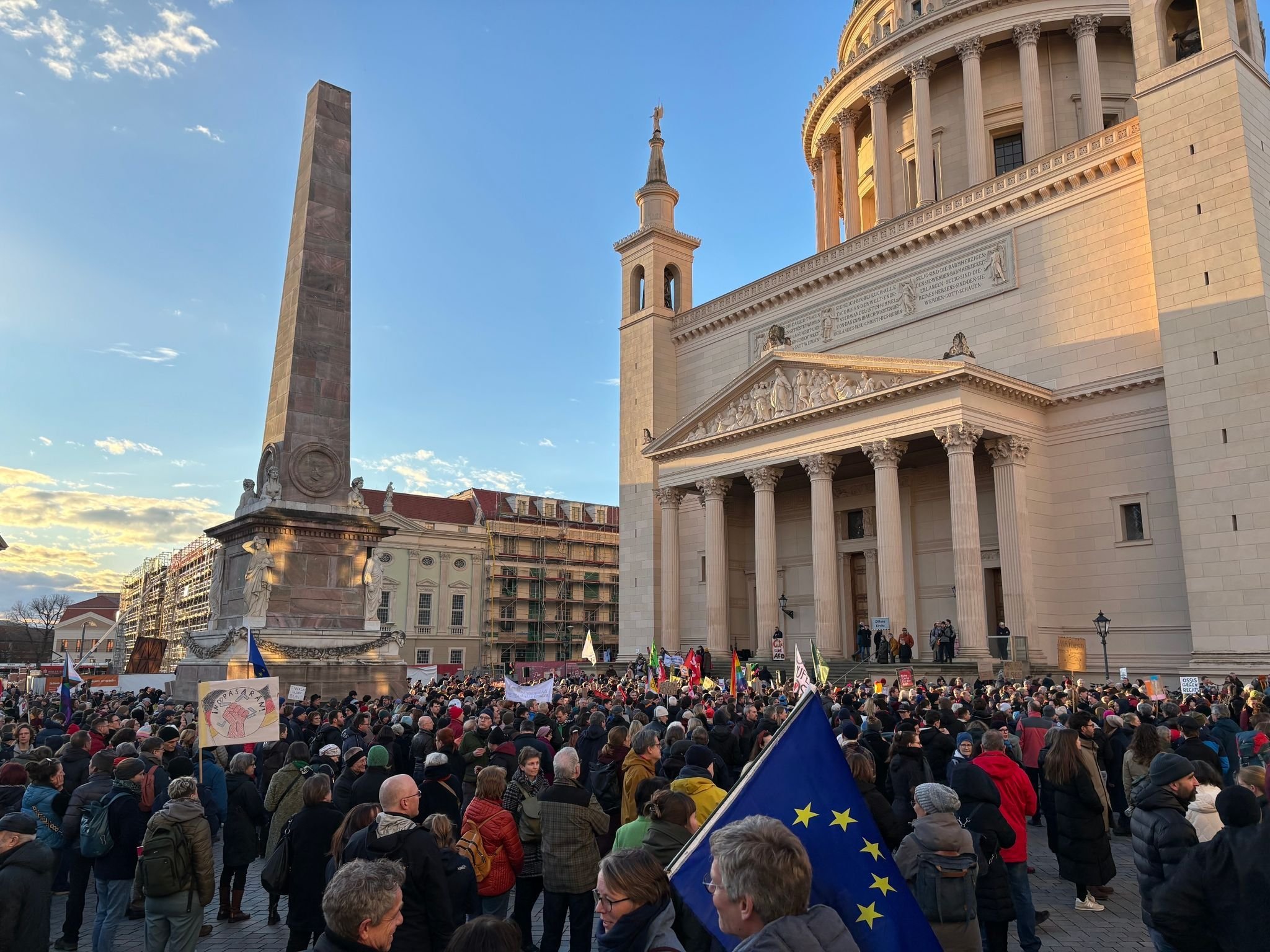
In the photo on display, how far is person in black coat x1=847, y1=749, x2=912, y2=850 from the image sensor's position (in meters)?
6.72

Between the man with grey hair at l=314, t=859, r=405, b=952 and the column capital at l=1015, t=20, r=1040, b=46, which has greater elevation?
the column capital at l=1015, t=20, r=1040, b=46

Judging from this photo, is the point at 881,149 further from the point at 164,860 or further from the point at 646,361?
the point at 164,860

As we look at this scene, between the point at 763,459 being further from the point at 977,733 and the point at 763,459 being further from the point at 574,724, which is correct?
the point at 977,733

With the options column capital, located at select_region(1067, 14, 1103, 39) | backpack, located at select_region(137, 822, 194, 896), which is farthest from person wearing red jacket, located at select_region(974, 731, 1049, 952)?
column capital, located at select_region(1067, 14, 1103, 39)

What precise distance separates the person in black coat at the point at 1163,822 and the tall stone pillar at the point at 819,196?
49.6 meters

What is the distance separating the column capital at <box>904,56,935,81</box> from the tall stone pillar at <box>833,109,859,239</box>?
5446 millimetres

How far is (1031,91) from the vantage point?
4272cm

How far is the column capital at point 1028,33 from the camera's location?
43469mm

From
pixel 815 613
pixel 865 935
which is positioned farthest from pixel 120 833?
pixel 815 613

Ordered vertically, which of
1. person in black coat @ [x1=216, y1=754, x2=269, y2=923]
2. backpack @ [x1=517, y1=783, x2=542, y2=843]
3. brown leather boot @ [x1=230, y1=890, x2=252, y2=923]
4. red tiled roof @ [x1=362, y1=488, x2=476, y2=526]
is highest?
red tiled roof @ [x1=362, y1=488, x2=476, y2=526]

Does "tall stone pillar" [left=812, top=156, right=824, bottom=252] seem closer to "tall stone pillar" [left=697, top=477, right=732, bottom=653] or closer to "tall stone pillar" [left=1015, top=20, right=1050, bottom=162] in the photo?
"tall stone pillar" [left=1015, top=20, right=1050, bottom=162]

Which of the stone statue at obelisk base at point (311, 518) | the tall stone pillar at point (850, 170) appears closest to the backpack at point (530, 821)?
the stone statue at obelisk base at point (311, 518)

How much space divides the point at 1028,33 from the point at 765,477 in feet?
84.7

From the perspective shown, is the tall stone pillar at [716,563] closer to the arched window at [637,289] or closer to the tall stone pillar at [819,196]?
the arched window at [637,289]
